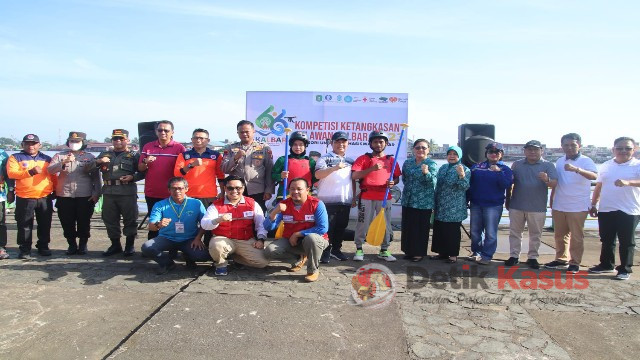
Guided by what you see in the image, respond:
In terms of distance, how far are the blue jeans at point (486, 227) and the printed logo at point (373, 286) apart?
133cm

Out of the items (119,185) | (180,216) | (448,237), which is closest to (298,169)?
(180,216)

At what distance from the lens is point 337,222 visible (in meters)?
5.38

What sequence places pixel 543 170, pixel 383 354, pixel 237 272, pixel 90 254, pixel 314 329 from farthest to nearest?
pixel 90 254 → pixel 543 170 → pixel 237 272 → pixel 314 329 → pixel 383 354

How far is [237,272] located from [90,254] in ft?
7.19

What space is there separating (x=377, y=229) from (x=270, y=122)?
337cm

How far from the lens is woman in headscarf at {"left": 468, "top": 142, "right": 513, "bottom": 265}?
5270 millimetres

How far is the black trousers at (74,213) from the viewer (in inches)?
213

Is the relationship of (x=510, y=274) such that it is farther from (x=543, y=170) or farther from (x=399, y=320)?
(x=399, y=320)

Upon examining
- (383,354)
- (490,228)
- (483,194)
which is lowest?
(383,354)

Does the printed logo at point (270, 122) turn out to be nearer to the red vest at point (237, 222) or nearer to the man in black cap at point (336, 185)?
the man in black cap at point (336, 185)

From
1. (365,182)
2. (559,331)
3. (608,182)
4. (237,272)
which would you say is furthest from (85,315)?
(608,182)

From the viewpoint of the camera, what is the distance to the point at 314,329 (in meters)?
3.38

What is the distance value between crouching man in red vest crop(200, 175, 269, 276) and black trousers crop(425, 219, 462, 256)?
2236 millimetres

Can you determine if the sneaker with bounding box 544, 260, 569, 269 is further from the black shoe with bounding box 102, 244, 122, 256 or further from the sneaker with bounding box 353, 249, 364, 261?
the black shoe with bounding box 102, 244, 122, 256
